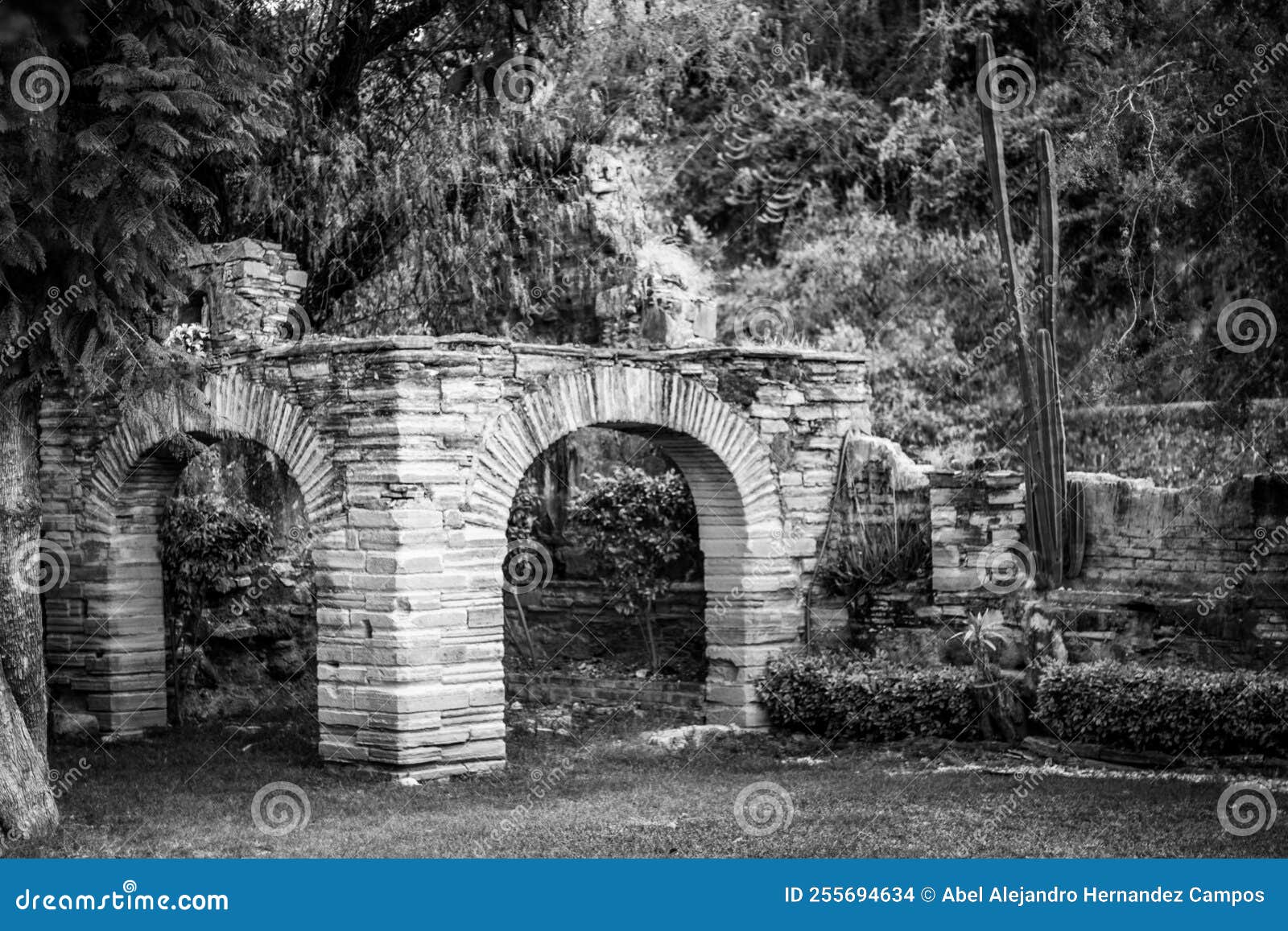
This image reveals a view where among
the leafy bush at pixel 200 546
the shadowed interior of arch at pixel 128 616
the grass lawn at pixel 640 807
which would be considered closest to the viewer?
the grass lawn at pixel 640 807

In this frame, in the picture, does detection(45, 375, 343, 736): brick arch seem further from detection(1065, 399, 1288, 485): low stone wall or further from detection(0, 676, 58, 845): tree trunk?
detection(1065, 399, 1288, 485): low stone wall

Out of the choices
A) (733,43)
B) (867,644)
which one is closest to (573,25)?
(733,43)

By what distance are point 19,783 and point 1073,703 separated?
6990 millimetres

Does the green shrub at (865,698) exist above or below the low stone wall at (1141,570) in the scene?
below

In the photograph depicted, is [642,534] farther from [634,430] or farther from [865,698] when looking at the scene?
[865,698]

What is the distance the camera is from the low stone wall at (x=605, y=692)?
14.1 metres

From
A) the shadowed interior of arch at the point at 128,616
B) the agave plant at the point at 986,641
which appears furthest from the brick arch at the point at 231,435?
the agave plant at the point at 986,641

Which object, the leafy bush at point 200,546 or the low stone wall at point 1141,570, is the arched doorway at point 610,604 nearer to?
the leafy bush at point 200,546

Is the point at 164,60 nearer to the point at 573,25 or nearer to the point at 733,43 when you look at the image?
the point at 573,25

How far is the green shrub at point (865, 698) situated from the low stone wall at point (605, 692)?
4.02ft

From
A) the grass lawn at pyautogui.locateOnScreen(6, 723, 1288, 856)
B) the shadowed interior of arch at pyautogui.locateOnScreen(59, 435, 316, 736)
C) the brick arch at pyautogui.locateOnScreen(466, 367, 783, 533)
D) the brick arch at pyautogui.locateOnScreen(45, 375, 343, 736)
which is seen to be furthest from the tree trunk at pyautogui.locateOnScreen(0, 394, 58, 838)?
the shadowed interior of arch at pyautogui.locateOnScreen(59, 435, 316, 736)

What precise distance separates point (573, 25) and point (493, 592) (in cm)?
696

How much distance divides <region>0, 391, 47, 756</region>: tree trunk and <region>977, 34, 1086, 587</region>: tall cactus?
23.9 feet

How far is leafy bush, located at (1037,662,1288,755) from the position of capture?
33.7ft
